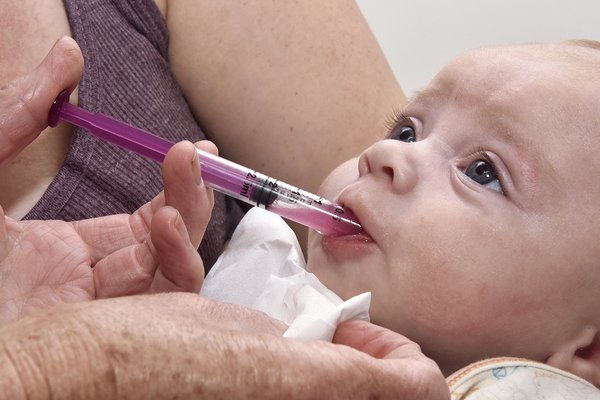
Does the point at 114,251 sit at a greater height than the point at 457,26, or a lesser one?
greater

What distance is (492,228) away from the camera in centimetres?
87

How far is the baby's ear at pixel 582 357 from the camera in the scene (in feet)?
3.05

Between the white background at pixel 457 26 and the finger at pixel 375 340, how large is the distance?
1.22 metres

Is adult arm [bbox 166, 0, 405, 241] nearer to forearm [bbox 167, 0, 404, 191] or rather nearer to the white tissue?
forearm [bbox 167, 0, 404, 191]

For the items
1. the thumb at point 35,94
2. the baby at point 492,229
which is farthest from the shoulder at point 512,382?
the thumb at point 35,94

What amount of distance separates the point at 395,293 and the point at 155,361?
0.43m

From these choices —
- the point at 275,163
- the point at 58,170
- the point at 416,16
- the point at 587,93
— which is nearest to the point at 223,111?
the point at 275,163

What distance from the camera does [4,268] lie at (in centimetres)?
89

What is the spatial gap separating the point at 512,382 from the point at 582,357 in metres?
0.17

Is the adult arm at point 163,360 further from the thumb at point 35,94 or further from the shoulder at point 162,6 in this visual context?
the shoulder at point 162,6

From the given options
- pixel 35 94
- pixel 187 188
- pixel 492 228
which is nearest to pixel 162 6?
pixel 35 94

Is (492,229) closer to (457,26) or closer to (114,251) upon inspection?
(114,251)

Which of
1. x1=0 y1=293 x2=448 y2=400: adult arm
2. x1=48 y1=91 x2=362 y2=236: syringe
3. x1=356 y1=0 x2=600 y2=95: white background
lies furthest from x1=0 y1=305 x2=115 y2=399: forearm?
x1=356 y1=0 x2=600 y2=95: white background

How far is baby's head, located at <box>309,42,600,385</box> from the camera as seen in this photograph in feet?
2.81
